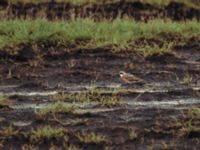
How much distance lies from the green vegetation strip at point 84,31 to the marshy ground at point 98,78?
0.04 feet

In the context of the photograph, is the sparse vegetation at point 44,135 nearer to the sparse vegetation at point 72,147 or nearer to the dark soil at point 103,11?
the sparse vegetation at point 72,147

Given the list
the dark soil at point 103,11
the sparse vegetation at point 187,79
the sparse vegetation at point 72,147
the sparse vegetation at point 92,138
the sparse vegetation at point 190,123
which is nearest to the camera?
the sparse vegetation at point 72,147

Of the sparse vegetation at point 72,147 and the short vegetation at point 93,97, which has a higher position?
the short vegetation at point 93,97

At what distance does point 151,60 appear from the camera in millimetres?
9195

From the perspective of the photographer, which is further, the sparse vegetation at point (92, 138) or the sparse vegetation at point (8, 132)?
the sparse vegetation at point (8, 132)

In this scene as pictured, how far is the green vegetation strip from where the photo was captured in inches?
374

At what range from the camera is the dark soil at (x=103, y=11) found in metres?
11.5

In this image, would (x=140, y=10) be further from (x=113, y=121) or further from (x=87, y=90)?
(x=113, y=121)

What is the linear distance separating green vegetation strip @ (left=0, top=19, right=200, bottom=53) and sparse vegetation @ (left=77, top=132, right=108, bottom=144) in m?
3.34

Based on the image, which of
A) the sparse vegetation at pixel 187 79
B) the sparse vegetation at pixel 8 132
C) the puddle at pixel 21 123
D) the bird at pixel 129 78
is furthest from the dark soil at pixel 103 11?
the sparse vegetation at pixel 8 132

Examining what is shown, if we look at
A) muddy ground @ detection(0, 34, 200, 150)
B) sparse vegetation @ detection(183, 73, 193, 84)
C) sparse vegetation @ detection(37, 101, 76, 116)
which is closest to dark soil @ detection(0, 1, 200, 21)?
muddy ground @ detection(0, 34, 200, 150)

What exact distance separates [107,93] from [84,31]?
7.71 ft

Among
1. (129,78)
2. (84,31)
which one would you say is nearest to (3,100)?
(129,78)

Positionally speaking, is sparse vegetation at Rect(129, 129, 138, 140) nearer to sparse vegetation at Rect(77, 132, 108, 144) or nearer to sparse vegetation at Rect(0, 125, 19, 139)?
sparse vegetation at Rect(77, 132, 108, 144)
